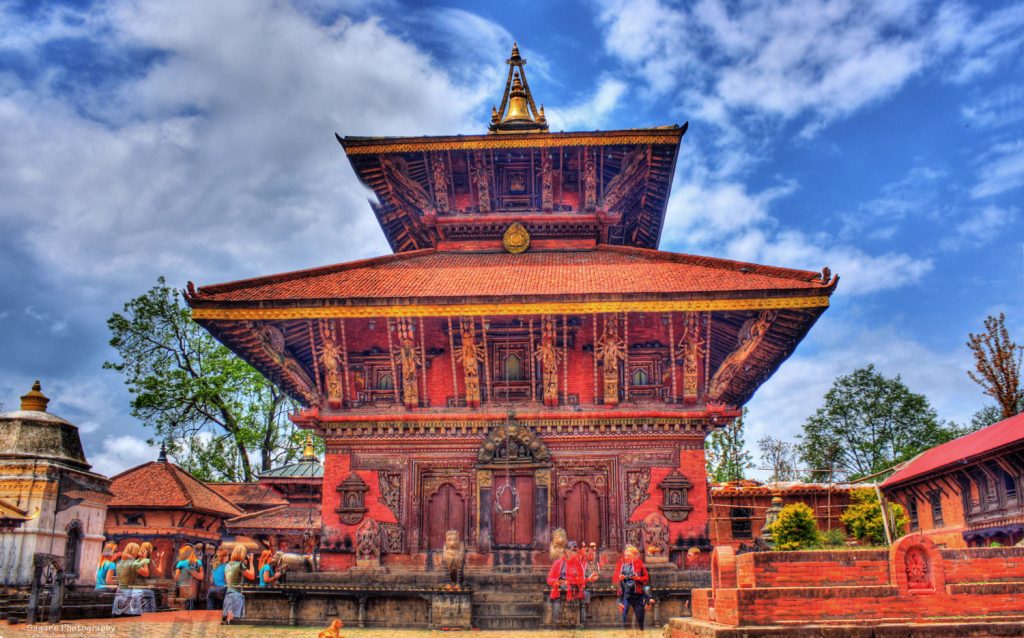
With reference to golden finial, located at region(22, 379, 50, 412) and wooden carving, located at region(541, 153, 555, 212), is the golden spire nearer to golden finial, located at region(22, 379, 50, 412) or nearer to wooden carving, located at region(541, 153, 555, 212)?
wooden carving, located at region(541, 153, 555, 212)

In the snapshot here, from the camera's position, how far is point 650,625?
592 inches

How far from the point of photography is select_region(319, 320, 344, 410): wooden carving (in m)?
18.4

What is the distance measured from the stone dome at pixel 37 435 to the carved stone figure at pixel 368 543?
570cm

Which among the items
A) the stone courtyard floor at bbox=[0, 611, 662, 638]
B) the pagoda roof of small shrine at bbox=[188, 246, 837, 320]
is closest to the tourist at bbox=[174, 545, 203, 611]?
the stone courtyard floor at bbox=[0, 611, 662, 638]

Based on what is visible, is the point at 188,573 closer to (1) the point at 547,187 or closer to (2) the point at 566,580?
(2) the point at 566,580

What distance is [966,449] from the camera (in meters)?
30.7

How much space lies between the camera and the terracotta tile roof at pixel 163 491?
92.2 feet

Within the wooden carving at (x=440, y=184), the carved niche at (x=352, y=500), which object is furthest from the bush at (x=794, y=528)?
the wooden carving at (x=440, y=184)

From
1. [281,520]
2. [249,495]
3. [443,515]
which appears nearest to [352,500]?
[443,515]

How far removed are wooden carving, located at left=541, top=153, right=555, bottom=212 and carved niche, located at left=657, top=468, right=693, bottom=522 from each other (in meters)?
7.88

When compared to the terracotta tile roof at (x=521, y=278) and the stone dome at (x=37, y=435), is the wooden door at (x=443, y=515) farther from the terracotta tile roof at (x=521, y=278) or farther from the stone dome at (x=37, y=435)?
the stone dome at (x=37, y=435)

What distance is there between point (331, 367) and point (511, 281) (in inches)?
180

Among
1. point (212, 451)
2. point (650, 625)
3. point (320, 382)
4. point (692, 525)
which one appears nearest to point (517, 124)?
point (320, 382)

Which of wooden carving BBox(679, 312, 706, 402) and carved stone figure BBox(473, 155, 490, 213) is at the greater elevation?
carved stone figure BBox(473, 155, 490, 213)
